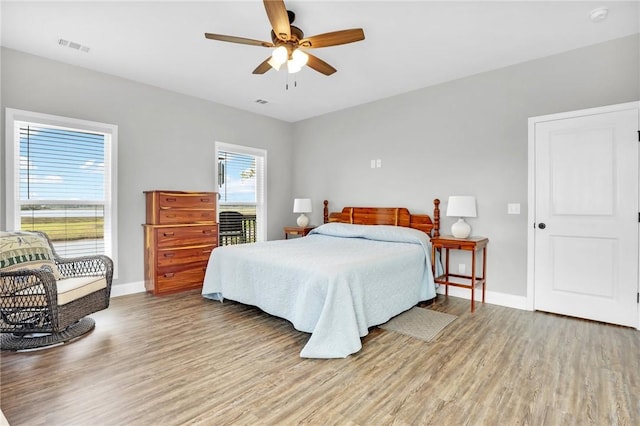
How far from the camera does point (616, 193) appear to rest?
3.00 metres

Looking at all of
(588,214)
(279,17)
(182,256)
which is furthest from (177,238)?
(588,214)

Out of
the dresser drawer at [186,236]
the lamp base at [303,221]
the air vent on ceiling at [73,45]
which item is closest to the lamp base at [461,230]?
the lamp base at [303,221]

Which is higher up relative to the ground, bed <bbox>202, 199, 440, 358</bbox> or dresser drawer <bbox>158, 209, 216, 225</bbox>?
dresser drawer <bbox>158, 209, 216, 225</bbox>

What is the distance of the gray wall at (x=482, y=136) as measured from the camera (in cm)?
316

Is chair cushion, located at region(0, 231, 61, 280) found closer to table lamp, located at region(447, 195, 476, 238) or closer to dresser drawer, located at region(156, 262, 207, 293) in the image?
dresser drawer, located at region(156, 262, 207, 293)

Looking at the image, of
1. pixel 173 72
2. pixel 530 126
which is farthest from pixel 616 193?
pixel 173 72

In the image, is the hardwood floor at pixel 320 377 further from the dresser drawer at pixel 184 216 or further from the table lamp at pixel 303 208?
the table lamp at pixel 303 208

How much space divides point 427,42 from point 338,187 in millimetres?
2659

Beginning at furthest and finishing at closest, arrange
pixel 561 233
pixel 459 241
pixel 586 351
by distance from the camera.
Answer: pixel 459 241 < pixel 561 233 < pixel 586 351

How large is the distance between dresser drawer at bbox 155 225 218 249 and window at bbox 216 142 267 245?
0.70 metres

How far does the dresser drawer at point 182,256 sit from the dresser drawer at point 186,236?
6cm

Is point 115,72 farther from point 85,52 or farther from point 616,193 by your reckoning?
point 616,193

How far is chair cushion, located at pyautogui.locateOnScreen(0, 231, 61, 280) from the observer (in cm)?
256

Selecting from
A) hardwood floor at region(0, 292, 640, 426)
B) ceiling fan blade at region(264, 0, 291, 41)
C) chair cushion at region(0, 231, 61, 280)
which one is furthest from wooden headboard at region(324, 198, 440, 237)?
chair cushion at region(0, 231, 61, 280)
